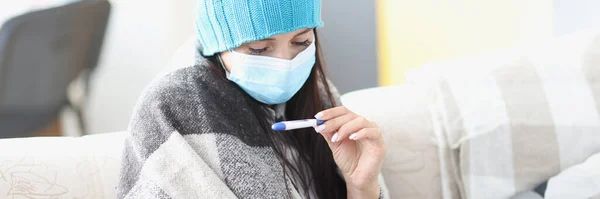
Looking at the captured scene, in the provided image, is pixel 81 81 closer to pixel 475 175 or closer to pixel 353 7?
pixel 353 7

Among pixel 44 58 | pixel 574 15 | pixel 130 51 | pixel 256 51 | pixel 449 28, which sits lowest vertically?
pixel 130 51

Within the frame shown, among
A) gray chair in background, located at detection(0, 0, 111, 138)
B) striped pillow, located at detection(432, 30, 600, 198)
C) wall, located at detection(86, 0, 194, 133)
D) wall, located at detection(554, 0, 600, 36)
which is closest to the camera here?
striped pillow, located at detection(432, 30, 600, 198)

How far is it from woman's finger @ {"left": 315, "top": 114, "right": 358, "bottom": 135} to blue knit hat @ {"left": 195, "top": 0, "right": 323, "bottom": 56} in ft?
0.52

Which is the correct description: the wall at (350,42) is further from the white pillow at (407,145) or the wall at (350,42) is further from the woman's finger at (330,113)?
the woman's finger at (330,113)

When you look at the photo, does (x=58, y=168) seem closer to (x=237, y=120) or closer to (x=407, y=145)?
(x=237, y=120)

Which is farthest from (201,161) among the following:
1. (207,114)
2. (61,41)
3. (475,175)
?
(61,41)

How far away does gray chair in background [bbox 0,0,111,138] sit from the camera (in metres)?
1.90

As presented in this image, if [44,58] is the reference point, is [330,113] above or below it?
above

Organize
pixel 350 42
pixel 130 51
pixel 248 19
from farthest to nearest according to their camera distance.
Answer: pixel 130 51, pixel 350 42, pixel 248 19

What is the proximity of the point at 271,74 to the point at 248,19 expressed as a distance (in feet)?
0.34

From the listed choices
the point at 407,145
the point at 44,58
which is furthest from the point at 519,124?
the point at 44,58

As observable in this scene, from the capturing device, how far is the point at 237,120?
3.87 ft

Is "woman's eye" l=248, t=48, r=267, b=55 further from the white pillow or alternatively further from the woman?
the white pillow

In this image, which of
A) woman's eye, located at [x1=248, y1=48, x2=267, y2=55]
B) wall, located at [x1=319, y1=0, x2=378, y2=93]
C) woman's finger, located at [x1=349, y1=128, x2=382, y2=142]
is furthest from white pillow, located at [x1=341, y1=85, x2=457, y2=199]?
wall, located at [x1=319, y1=0, x2=378, y2=93]
